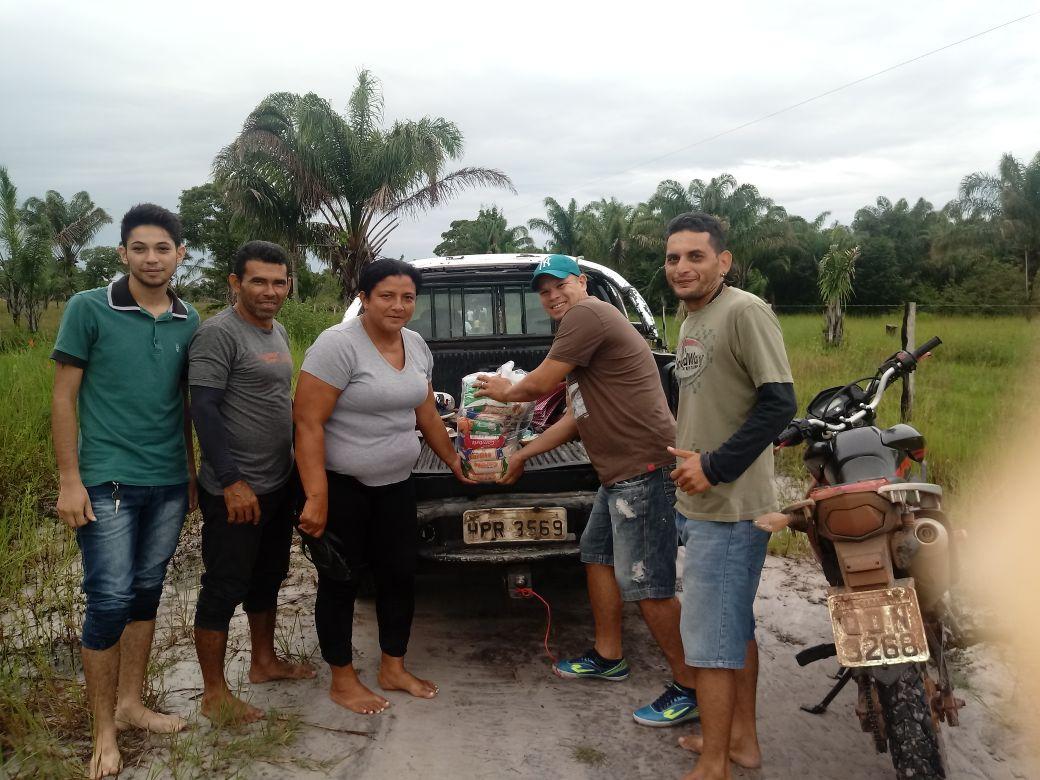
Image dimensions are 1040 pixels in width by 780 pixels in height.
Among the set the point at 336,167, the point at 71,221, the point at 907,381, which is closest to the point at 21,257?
the point at 336,167

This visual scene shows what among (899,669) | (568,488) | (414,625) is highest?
(568,488)

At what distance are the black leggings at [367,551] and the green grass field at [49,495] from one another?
925 mm

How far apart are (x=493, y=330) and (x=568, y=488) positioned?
1.98 m

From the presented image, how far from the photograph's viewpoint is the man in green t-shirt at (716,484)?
2291mm

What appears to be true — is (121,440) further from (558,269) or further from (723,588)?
(723,588)

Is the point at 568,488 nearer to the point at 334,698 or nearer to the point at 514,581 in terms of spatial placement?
the point at 514,581

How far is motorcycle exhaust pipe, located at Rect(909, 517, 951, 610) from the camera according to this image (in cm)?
215

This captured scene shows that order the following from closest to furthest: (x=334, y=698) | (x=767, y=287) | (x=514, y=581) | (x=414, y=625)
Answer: (x=334, y=698), (x=514, y=581), (x=414, y=625), (x=767, y=287)

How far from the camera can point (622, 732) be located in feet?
9.22

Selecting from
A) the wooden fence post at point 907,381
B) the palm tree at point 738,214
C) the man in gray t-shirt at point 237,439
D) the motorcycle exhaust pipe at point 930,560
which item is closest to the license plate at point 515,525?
the man in gray t-shirt at point 237,439

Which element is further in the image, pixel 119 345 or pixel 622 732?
pixel 622 732

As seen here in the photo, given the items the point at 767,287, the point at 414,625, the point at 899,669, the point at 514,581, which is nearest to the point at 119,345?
the point at 514,581

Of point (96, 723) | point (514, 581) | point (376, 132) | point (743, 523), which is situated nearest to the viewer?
point (743, 523)

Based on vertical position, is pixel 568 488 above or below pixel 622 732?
above
